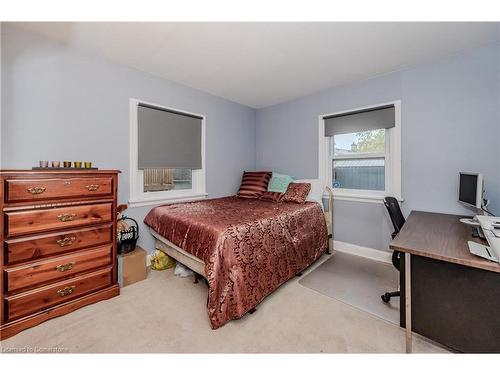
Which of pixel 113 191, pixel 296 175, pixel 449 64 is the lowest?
pixel 113 191

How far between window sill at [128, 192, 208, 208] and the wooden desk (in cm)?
252

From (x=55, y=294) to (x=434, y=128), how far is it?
393cm

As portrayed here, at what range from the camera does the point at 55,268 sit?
1.61 metres

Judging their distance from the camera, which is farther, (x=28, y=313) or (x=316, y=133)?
(x=316, y=133)

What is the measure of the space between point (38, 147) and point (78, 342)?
5.50 feet

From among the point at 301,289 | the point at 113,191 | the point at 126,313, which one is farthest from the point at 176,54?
the point at 301,289

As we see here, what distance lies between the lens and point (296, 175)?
11.5ft

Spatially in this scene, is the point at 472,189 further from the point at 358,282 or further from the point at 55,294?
the point at 55,294

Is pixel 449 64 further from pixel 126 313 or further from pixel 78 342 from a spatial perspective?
pixel 78 342

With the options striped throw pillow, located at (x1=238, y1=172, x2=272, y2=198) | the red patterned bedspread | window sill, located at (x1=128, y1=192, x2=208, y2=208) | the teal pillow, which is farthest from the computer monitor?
window sill, located at (x1=128, y1=192, x2=208, y2=208)

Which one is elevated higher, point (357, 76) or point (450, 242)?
point (357, 76)

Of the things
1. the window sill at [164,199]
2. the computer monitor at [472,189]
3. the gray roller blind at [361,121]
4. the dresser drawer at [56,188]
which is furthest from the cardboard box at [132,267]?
the computer monitor at [472,189]

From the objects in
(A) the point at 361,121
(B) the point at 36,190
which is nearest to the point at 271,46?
(A) the point at 361,121

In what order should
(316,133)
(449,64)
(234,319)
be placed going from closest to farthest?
(234,319), (449,64), (316,133)
